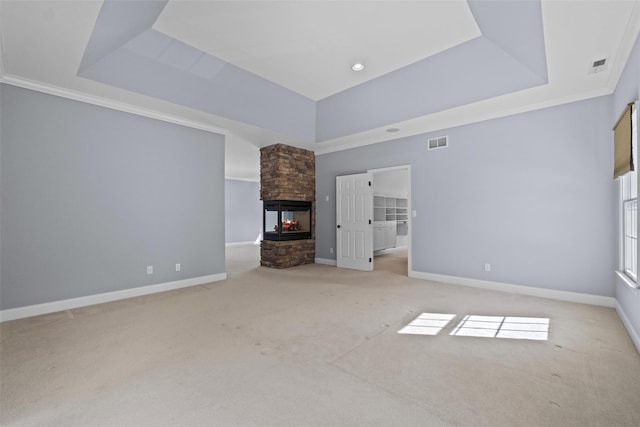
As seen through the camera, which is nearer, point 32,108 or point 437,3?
point 437,3

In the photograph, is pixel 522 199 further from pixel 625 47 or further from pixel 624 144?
pixel 625 47

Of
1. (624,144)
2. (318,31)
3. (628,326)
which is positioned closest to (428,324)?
(628,326)

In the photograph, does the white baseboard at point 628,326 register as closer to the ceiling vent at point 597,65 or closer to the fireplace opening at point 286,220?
the ceiling vent at point 597,65

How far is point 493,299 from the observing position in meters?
3.98

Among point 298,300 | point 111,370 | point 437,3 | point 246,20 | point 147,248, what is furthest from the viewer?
point 147,248

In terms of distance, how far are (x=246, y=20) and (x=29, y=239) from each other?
3.52 metres

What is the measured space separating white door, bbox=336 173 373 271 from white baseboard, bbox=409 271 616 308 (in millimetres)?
1080

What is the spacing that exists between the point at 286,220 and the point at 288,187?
948 mm

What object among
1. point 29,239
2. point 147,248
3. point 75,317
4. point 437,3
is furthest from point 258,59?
point 75,317

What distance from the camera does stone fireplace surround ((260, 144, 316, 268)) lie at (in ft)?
20.8

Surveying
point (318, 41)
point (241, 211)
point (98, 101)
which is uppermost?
point (318, 41)

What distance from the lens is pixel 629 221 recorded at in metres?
3.21

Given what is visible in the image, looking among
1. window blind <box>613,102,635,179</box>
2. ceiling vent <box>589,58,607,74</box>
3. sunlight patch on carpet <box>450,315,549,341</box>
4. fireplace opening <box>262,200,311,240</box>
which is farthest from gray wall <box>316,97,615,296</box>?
fireplace opening <box>262,200,311,240</box>

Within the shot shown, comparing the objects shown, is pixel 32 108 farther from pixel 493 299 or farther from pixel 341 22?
pixel 493 299
